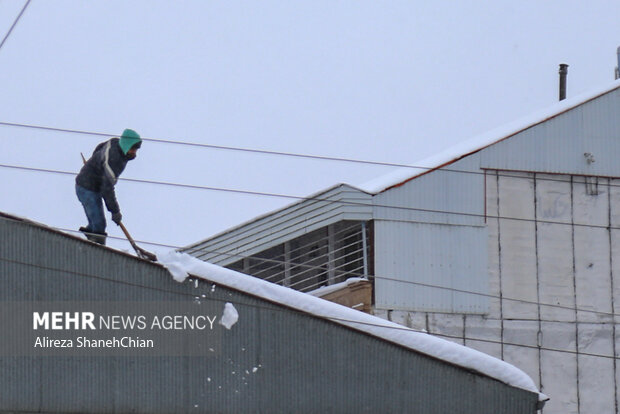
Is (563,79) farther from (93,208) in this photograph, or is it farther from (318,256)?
(93,208)

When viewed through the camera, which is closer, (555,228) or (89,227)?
(89,227)

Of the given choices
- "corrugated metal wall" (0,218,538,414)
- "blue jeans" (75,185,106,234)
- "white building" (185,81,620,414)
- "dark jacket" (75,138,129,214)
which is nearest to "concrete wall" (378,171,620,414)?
"white building" (185,81,620,414)

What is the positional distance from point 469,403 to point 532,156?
8888mm

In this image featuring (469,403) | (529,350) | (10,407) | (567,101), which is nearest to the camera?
(10,407)

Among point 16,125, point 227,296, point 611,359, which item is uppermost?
point 16,125

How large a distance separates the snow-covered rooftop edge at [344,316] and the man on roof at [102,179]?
1156mm

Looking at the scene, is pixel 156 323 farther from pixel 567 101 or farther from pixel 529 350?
pixel 567 101

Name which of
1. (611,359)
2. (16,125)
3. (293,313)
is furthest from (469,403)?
(611,359)

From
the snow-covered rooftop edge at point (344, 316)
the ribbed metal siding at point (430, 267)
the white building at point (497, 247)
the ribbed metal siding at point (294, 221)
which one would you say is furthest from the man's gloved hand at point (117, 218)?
the ribbed metal siding at point (430, 267)

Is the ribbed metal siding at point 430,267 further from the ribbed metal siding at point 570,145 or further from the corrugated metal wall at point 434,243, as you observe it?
the ribbed metal siding at point 570,145

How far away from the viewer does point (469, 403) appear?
598 inches

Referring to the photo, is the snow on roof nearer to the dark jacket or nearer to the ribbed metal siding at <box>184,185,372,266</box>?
the ribbed metal siding at <box>184,185,372,266</box>

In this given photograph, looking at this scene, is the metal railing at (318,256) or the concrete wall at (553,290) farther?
the concrete wall at (553,290)

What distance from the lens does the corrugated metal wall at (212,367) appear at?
47.4 feet
